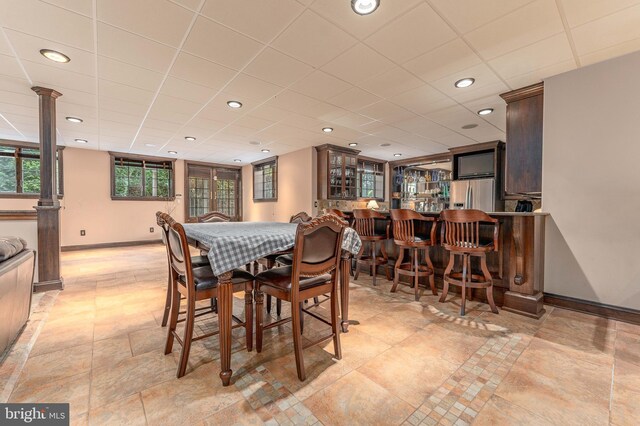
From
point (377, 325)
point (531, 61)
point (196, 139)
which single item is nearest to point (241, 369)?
point (377, 325)

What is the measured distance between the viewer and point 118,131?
4965 millimetres

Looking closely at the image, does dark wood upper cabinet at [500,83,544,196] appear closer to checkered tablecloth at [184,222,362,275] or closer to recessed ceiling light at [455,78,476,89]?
recessed ceiling light at [455,78,476,89]

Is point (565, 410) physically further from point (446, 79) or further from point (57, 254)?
point (57, 254)

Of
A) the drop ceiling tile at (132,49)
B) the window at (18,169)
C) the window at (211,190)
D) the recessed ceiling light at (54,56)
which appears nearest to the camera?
the drop ceiling tile at (132,49)

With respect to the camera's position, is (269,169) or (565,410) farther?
(269,169)

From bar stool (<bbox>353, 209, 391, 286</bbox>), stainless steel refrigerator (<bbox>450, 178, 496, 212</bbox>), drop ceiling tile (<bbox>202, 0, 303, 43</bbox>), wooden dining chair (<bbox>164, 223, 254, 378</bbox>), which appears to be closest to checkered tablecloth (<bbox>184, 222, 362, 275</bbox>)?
wooden dining chair (<bbox>164, 223, 254, 378</bbox>)

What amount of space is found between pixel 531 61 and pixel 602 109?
2.64 feet

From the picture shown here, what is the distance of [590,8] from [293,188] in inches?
213

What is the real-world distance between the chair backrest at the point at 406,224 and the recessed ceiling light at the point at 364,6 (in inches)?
78.1

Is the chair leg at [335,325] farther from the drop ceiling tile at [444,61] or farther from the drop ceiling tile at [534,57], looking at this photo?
the drop ceiling tile at [534,57]

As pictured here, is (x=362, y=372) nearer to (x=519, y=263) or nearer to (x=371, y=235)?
(x=519, y=263)

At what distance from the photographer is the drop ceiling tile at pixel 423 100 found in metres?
3.25

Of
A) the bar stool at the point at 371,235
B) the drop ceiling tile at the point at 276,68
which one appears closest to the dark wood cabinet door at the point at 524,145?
the bar stool at the point at 371,235

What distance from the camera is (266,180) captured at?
7719 mm
